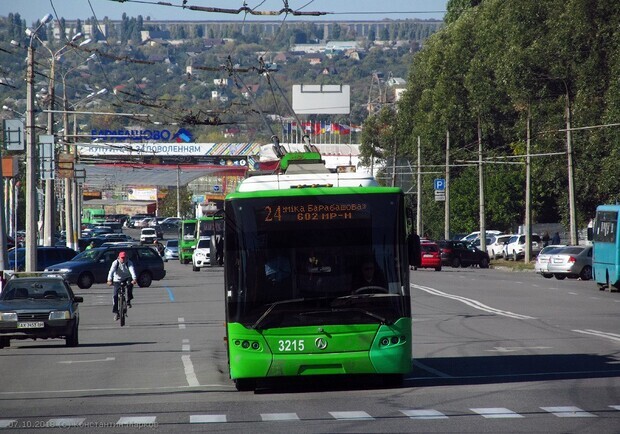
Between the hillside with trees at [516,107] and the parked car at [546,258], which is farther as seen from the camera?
the hillside with trees at [516,107]

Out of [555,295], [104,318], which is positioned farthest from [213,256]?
[555,295]

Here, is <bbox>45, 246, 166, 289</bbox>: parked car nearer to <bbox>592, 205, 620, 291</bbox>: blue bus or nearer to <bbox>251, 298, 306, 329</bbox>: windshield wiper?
<bbox>592, 205, 620, 291</bbox>: blue bus

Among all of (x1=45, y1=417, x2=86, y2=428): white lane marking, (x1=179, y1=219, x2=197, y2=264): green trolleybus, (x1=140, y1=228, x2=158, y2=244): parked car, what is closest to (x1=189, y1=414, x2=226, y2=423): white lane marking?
(x1=45, y1=417, x2=86, y2=428): white lane marking

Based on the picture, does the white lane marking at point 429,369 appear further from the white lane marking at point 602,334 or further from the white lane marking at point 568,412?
the white lane marking at point 602,334

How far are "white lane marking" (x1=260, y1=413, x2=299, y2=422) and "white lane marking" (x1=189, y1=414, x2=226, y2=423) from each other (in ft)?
1.34

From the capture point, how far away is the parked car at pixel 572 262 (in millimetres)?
49625

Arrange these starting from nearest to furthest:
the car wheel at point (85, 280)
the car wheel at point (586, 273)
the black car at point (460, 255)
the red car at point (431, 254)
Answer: the car wheel at point (85, 280)
the car wheel at point (586, 273)
the red car at point (431, 254)
the black car at point (460, 255)

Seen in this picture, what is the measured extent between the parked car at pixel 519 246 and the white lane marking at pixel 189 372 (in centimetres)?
5458

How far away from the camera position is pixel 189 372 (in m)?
17.5

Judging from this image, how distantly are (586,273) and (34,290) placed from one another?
102 ft

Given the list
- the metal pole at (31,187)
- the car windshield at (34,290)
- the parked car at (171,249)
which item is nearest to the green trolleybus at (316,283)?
the car windshield at (34,290)

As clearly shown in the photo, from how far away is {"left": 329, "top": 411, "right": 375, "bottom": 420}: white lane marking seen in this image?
12328 millimetres

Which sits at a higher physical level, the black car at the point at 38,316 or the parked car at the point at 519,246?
the black car at the point at 38,316

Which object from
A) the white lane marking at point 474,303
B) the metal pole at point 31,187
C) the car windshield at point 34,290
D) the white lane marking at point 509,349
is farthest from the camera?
the metal pole at point 31,187
